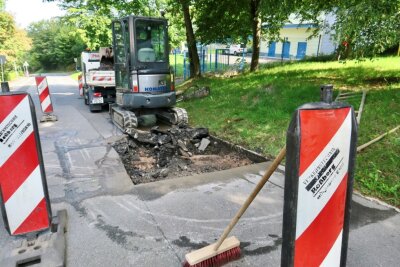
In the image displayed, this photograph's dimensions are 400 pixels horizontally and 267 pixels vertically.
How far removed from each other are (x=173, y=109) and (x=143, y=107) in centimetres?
90

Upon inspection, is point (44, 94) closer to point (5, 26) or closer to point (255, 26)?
point (255, 26)

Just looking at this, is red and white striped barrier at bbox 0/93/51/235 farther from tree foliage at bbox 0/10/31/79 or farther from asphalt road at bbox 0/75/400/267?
tree foliage at bbox 0/10/31/79

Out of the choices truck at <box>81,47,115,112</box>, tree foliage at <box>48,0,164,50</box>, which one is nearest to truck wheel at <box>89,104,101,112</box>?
truck at <box>81,47,115,112</box>

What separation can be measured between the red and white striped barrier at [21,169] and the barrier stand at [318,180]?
2404 mm

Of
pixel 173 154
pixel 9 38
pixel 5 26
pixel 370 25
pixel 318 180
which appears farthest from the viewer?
pixel 9 38

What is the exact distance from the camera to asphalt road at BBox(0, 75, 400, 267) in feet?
10.1

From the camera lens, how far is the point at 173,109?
918 centimetres

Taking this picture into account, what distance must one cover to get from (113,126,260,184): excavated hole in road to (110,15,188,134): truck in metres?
1.36

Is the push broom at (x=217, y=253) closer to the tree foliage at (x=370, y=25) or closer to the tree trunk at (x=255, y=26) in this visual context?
the tree foliage at (x=370, y=25)

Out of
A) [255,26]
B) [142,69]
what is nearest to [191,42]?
[255,26]

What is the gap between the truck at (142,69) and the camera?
841cm

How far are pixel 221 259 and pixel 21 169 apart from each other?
2051mm

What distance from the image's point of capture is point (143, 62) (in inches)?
338

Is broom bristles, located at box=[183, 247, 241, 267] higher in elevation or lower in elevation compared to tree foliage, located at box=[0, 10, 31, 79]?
lower
